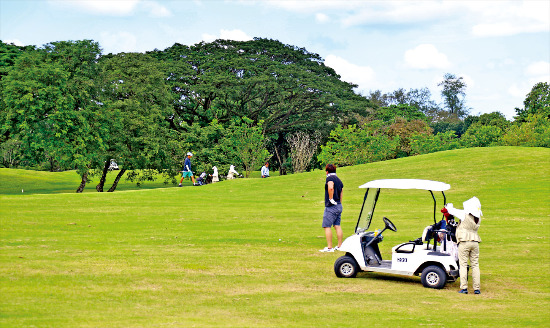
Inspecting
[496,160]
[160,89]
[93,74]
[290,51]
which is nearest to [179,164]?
[160,89]

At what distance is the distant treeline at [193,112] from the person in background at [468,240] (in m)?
35.4

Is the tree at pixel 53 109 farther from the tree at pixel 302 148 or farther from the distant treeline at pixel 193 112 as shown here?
the tree at pixel 302 148

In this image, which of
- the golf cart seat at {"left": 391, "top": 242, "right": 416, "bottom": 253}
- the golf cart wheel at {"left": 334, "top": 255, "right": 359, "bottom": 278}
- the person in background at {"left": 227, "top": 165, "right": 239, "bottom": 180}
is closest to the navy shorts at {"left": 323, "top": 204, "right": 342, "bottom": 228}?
the golf cart wheel at {"left": 334, "top": 255, "right": 359, "bottom": 278}

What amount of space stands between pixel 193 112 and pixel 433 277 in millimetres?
52417

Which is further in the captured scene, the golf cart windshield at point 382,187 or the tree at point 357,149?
the tree at point 357,149

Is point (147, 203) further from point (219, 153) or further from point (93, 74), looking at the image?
point (219, 153)

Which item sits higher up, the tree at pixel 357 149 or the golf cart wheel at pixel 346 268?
the tree at pixel 357 149

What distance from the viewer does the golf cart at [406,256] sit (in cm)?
1290

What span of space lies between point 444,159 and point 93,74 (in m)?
28.5

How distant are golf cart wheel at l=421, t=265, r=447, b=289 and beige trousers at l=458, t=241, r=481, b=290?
410 mm

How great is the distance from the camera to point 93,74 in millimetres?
47562

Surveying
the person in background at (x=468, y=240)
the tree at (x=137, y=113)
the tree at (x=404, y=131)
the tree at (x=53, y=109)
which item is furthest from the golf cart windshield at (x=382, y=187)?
the tree at (x=404, y=131)

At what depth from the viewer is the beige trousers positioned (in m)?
12.5

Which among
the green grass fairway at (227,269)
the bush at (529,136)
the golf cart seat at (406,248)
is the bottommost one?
the green grass fairway at (227,269)
